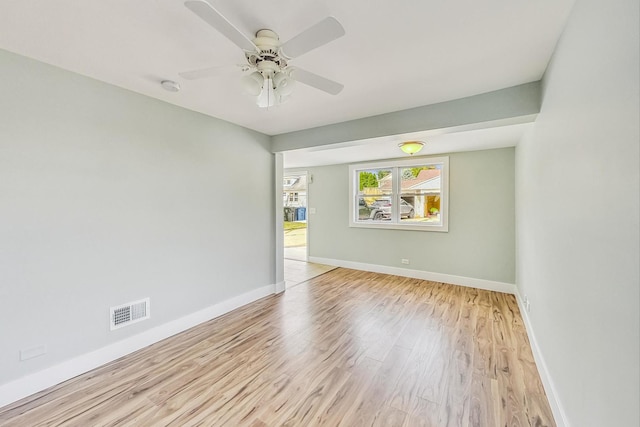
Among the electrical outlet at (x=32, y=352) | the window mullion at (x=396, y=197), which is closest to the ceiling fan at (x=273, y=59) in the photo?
the electrical outlet at (x=32, y=352)

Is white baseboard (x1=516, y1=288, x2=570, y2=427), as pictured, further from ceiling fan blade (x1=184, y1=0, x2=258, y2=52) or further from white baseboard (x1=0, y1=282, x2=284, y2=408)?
white baseboard (x1=0, y1=282, x2=284, y2=408)

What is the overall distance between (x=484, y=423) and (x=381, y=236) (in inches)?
142

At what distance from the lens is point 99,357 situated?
85.0 inches

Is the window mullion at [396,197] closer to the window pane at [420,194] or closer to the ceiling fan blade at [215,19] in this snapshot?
the window pane at [420,194]

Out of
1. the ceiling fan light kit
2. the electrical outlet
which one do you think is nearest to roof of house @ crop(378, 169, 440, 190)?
the ceiling fan light kit

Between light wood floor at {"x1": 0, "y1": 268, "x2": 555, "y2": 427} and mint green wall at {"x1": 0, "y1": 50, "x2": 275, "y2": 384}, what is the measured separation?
1.33ft

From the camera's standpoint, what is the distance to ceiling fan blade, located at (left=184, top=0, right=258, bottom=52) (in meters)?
0.98

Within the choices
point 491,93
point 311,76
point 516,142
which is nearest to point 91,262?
point 311,76

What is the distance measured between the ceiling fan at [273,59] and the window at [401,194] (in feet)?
11.4

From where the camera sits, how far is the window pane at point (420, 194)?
4.61m

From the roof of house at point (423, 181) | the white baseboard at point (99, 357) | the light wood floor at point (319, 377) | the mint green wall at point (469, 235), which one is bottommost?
the light wood floor at point (319, 377)

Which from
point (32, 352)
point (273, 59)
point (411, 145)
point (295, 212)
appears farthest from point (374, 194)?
point (295, 212)

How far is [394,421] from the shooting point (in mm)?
1625

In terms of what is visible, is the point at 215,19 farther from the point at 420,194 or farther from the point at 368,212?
the point at 368,212
